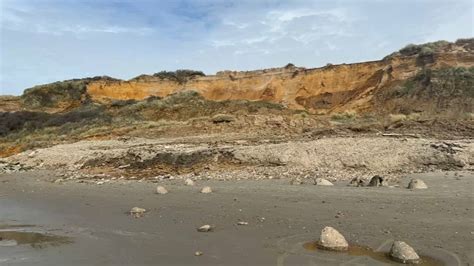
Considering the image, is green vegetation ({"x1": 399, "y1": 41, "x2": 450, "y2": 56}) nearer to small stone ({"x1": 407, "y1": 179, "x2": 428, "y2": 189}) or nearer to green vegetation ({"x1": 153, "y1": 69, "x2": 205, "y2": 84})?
green vegetation ({"x1": 153, "y1": 69, "x2": 205, "y2": 84})

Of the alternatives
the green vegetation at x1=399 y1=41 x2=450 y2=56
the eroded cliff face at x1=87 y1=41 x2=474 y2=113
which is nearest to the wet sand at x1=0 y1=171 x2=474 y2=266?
the eroded cliff face at x1=87 y1=41 x2=474 y2=113

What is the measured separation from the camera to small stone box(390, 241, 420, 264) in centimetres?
496

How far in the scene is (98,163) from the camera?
17.1 metres

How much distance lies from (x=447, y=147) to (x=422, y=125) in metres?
4.43

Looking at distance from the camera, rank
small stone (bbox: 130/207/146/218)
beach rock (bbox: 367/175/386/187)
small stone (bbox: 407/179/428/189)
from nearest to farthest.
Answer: small stone (bbox: 130/207/146/218)
small stone (bbox: 407/179/428/189)
beach rock (bbox: 367/175/386/187)

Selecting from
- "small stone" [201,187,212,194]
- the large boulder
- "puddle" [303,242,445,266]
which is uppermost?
the large boulder

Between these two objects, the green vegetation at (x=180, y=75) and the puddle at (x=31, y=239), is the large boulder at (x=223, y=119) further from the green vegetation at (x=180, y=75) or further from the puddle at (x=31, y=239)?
the green vegetation at (x=180, y=75)

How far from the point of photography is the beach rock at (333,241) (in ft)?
17.9

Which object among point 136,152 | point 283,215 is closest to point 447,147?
point 283,215

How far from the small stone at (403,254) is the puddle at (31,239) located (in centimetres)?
409

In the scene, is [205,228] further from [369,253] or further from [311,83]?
[311,83]

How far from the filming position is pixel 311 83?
4184cm

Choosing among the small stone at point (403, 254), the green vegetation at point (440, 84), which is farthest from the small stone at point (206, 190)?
the green vegetation at point (440, 84)

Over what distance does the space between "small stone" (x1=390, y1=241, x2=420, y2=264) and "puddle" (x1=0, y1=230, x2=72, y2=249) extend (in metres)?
4.09
